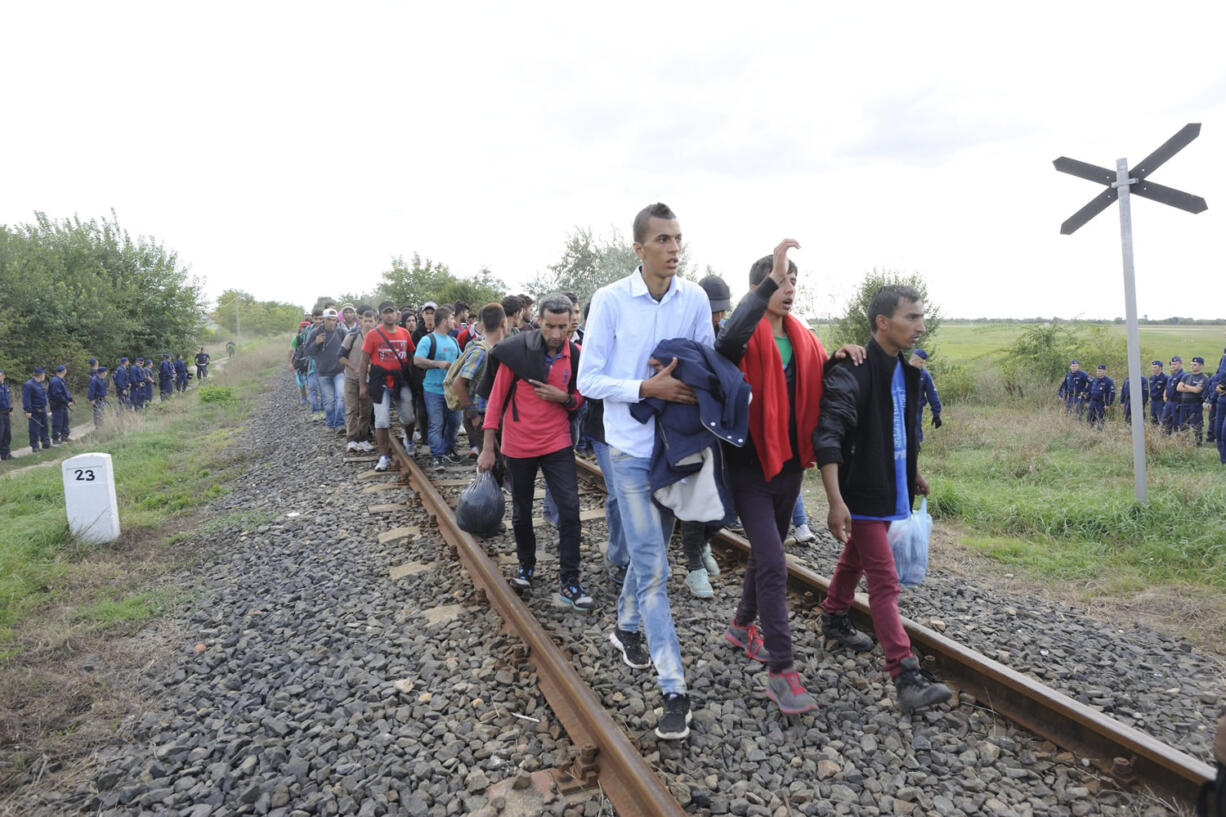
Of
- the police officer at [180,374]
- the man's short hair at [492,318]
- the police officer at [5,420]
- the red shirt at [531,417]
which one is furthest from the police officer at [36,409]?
the red shirt at [531,417]

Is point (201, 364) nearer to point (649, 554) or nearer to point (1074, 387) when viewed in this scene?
point (1074, 387)

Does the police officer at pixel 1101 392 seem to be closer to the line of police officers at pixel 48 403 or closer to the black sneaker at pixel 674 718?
the black sneaker at pixel 674 718

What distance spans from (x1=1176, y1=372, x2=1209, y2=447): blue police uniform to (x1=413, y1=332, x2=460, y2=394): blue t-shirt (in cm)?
1333

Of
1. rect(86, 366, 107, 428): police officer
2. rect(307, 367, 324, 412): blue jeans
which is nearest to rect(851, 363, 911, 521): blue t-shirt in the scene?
rect(307, 367, 324, 412): blue jeans

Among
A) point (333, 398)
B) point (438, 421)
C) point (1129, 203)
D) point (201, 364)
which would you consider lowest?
point (438, 421)

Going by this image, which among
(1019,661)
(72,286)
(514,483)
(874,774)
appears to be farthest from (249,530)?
(72,286)

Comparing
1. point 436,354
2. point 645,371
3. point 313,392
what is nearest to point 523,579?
point 645,371

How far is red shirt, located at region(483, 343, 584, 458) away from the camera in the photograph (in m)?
4.48

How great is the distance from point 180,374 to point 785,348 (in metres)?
32.7

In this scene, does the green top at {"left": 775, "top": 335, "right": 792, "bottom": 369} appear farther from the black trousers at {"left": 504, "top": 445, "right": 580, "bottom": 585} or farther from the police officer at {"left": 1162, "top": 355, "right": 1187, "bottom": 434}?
the police officer at {"left": 1162, "top": 355, "right": 1187, "bottom": 434}

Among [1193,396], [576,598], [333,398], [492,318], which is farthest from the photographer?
[1193,396]

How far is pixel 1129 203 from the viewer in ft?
20.9

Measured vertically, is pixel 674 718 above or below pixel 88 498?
below

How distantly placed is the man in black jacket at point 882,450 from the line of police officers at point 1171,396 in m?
10.3
